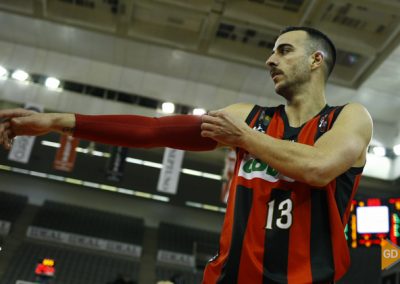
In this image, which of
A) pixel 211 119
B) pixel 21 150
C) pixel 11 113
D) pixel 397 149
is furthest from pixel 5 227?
pixel 211 119

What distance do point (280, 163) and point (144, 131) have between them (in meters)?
0.58

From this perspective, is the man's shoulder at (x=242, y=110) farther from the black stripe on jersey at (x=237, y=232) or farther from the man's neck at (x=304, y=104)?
the black stripe on jersey at (x=237, y=232)

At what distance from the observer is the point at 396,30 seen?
47.7 ft

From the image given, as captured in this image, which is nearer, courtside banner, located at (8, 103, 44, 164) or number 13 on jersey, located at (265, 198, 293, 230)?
number 13 on jersey, located at (265, 198, 293, 230)

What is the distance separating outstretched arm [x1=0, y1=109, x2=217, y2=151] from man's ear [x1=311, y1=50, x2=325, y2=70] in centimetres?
51

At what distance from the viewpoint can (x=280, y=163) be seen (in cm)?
161

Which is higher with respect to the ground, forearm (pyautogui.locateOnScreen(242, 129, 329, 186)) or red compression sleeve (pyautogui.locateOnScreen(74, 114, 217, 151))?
red compression sleeve (pyautogui.locateOnScreen(74, 114, 217, 151))

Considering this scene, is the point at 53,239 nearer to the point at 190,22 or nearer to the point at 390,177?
the point at 190,22

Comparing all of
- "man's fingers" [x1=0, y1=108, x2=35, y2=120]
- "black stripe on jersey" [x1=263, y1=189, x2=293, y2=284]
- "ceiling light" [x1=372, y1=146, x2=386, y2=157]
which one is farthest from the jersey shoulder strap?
"ceiling light" [x1=372, y1=146, x2=386, y2=157]

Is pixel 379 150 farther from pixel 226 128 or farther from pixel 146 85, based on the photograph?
pixel 226 128

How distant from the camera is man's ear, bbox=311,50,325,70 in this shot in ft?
6.69

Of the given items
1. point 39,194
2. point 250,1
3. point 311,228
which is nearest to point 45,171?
point 39,194

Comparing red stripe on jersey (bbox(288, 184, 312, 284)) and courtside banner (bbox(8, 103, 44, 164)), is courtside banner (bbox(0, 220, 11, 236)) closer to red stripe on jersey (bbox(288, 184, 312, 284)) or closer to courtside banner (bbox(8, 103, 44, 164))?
courtside banner (bbox(8, 103, 44, 164))

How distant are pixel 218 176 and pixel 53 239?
7.32 m
